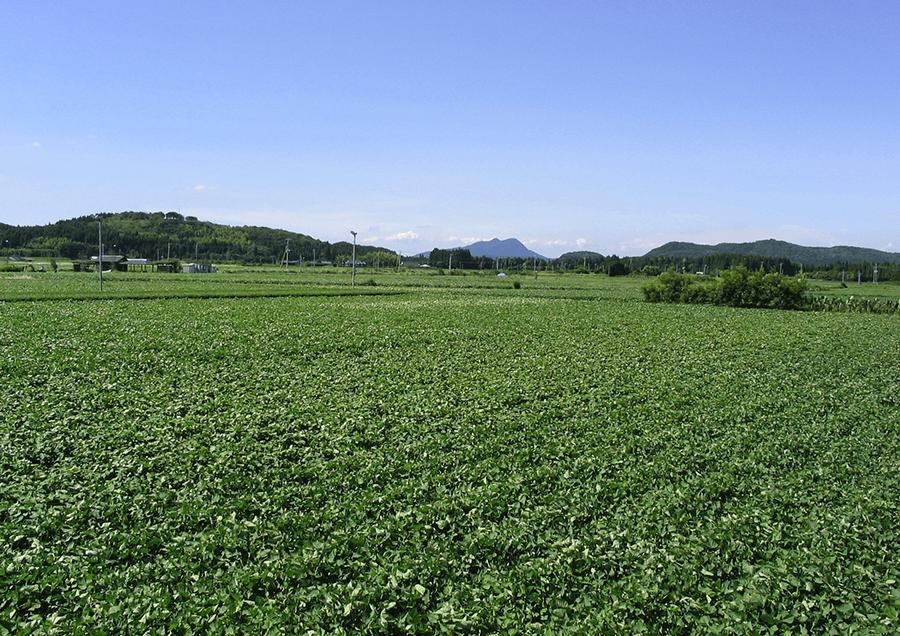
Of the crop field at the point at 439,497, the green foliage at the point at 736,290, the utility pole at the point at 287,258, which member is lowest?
the crop field at the point at 439,497

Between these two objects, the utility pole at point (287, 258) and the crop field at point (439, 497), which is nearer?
the crop field at point (439, 497)

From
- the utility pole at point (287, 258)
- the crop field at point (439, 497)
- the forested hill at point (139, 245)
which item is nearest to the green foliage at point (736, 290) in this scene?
the crop field at point (439, 497)

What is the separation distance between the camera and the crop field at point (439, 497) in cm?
541

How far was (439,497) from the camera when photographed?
297 inches

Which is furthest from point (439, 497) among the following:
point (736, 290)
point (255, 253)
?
point (255, 253)

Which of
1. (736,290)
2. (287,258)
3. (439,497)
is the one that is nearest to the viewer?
(439,497)

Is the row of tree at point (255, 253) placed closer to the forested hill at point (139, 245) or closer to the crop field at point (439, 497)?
the forested hill at point (139, 245)

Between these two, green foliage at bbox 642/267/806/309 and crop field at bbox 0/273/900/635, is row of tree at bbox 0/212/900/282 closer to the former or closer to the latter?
green foliage at bbox 642/267/806/309

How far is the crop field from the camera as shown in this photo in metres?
5.41

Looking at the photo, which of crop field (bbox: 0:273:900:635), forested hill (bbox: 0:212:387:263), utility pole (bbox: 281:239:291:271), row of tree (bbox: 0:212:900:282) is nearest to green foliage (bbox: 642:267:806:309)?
crop field (bbox: 0:273:900:635)

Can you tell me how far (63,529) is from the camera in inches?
256

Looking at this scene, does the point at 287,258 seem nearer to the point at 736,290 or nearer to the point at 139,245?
the point at 139,245

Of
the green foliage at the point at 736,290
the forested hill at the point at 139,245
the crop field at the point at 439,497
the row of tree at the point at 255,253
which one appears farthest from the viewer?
the forested hill at the point at 139,245

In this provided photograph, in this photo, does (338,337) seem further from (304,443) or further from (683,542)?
(683,542)
